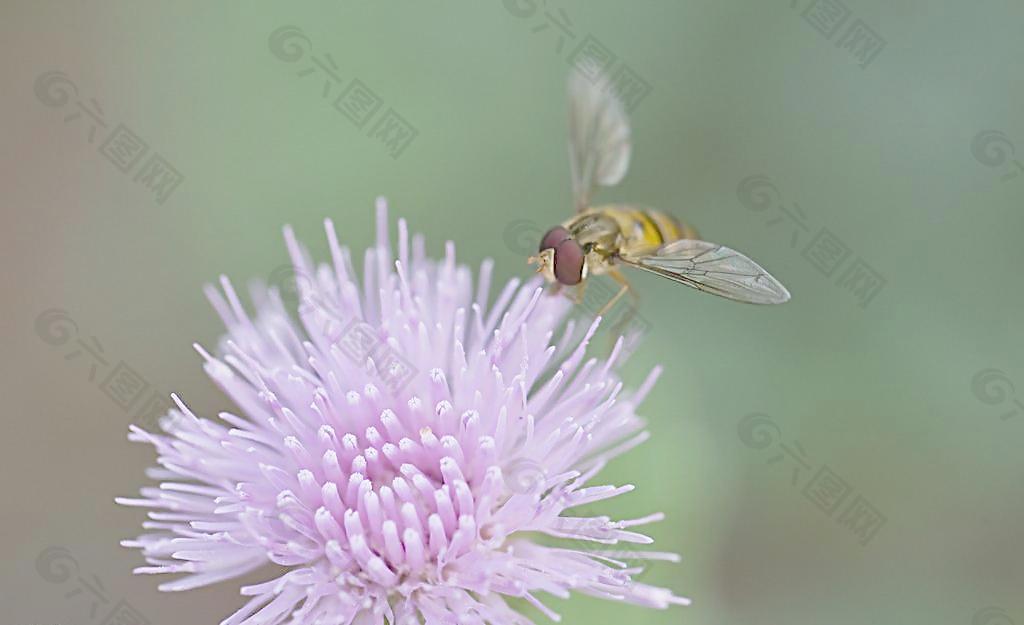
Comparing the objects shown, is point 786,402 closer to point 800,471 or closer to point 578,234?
point 800,471

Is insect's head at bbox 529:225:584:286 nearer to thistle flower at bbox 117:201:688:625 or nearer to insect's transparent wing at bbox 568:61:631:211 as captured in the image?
thistle flower at bbox 117:201:688:625

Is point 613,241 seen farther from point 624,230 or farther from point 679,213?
point 679,213

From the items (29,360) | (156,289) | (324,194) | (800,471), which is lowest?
(29,360)

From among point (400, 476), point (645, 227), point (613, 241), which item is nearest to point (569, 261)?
point (613, 241)

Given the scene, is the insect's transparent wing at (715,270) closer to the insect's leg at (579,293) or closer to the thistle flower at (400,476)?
the insect's leg at (579,293)

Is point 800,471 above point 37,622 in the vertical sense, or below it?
above

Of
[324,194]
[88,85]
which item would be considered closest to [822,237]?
[324,194]
